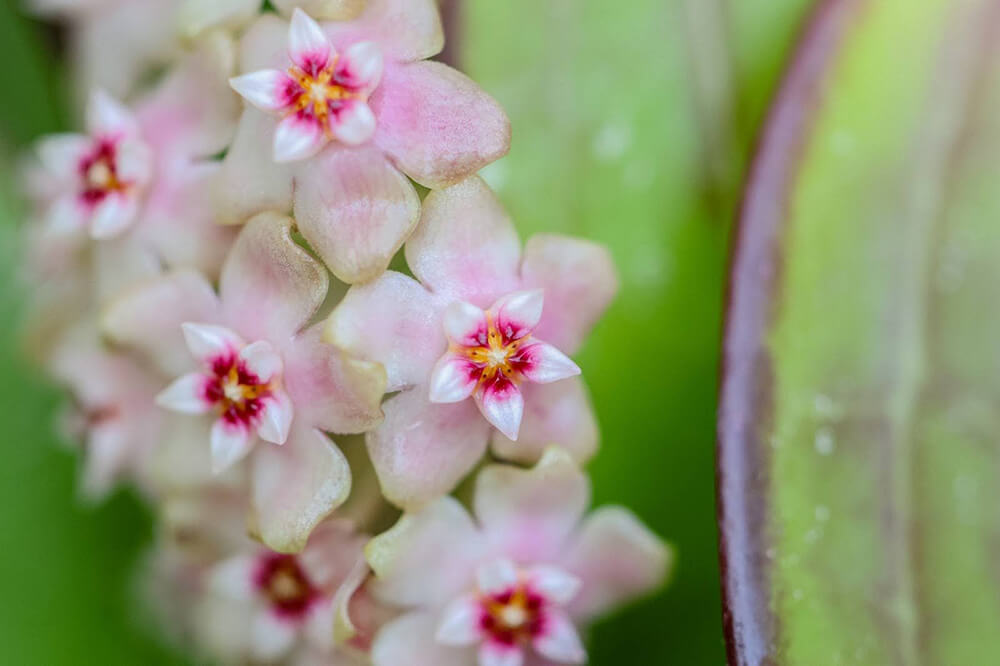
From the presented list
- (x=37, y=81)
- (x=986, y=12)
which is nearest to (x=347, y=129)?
(x=986, y=12)

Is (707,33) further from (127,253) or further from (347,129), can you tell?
(127,253)

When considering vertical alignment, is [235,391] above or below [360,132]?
below

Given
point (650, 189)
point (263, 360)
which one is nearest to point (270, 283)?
point (263, 360)

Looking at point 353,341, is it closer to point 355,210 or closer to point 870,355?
point 355,210

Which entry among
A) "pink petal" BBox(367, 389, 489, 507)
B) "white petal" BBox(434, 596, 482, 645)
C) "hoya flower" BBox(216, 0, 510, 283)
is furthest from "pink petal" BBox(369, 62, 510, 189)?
"white petal" BBox(434, 596, 482, 645)

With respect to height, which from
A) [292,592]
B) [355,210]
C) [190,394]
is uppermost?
[355,210]

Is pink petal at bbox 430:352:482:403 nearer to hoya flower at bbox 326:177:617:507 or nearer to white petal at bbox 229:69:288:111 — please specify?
hoya flower at bbox 326:177:617:507
